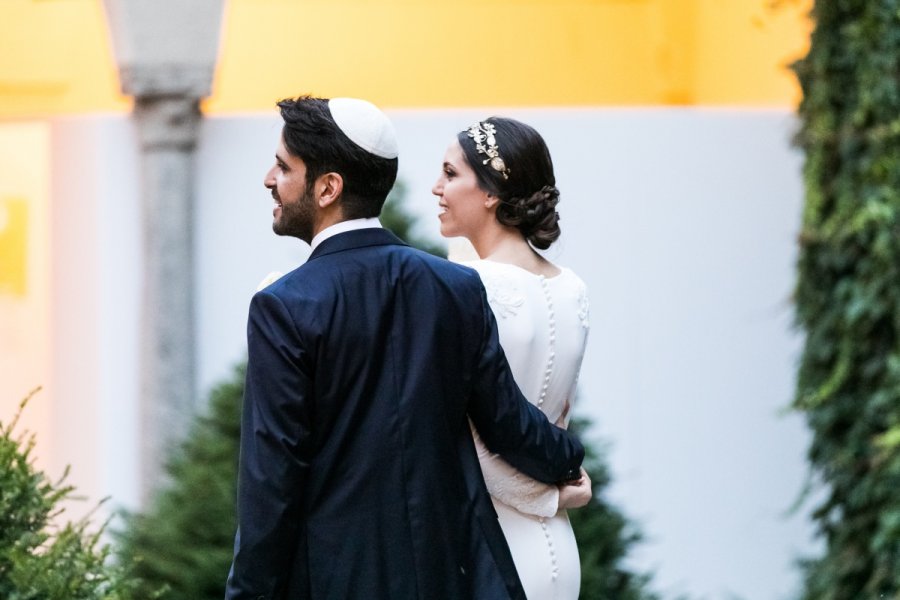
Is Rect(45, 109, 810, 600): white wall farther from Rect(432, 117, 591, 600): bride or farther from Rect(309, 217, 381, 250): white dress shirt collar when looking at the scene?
Rect(309, 217, 381, 250): white dress shirt collar

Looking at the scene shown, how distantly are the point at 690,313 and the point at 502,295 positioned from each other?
418 cm

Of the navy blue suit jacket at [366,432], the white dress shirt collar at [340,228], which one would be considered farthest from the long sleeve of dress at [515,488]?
the white dress shirt collar at [340,228]

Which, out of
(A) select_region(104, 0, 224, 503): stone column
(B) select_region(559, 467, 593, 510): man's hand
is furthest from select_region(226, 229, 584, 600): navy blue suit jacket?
(A) select_region(104, 0, 224, 503): stone column

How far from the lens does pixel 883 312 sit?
545 centimetres

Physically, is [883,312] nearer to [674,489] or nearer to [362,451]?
Result: [674,489]

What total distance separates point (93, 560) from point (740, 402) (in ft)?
14.1

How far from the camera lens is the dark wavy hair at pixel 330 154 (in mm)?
2639

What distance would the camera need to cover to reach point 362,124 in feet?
8.66

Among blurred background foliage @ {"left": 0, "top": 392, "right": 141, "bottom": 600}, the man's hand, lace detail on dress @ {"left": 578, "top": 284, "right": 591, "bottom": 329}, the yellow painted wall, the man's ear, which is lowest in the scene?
blurred background foliage @ {"left": 0, "top": 392, "right": 141, "bottom": 600}

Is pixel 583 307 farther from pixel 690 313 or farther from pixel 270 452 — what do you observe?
pixel 690 313

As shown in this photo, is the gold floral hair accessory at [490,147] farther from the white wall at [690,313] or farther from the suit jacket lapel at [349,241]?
the white wall at [690,313]

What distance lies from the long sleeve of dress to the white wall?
383cm

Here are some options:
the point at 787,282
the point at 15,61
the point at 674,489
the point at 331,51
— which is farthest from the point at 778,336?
the point at 15,61

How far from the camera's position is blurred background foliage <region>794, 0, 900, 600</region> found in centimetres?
539
